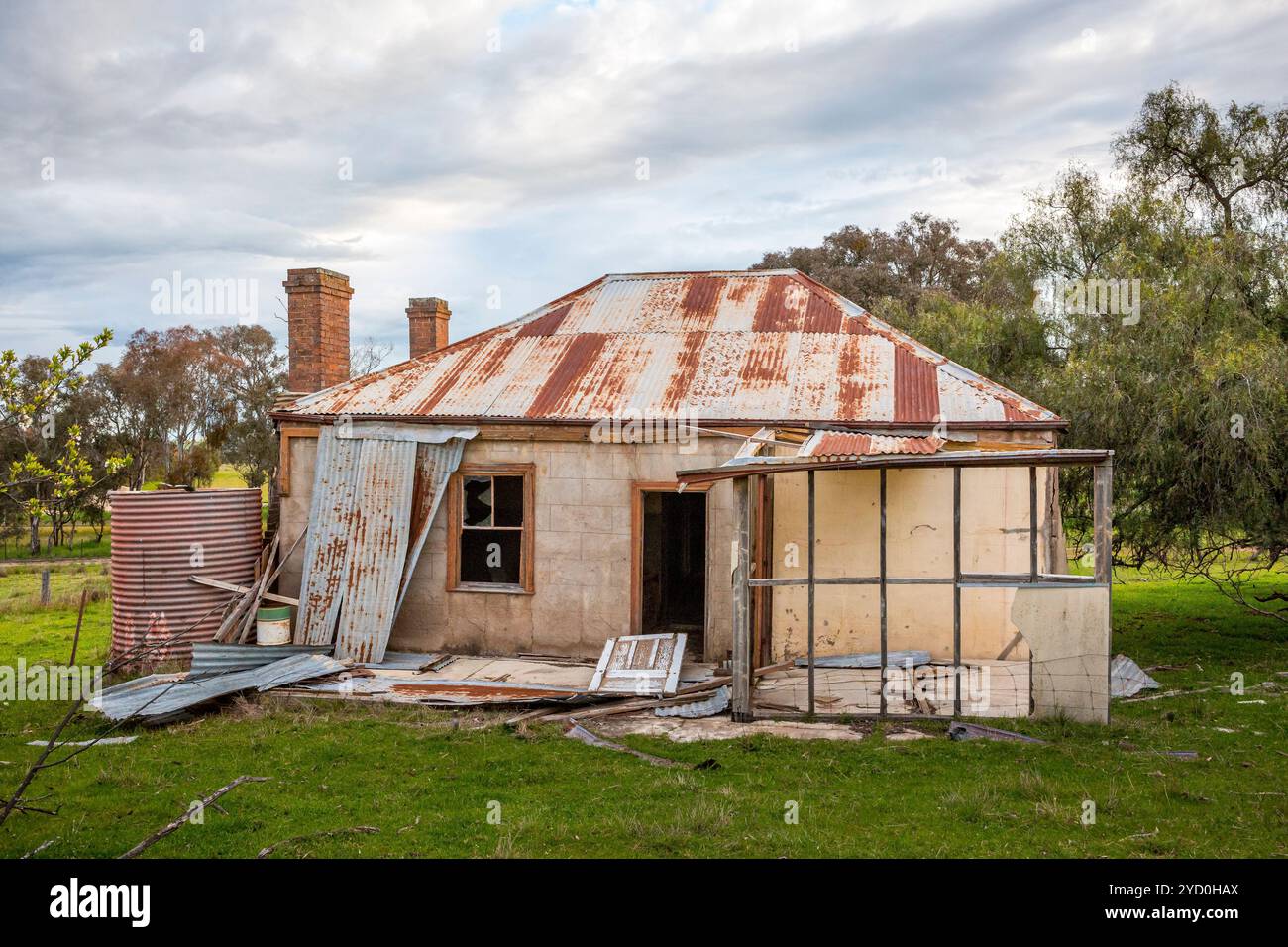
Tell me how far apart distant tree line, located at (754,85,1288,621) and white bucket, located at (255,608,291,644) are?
10848 millimetres

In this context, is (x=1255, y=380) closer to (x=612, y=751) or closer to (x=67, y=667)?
(x=612, y=751)

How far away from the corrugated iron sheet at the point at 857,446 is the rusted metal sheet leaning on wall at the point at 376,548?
5478 mm

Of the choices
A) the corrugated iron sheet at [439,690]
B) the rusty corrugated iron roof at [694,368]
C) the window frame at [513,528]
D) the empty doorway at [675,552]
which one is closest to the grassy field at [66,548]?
the empty doorway at [675,552]

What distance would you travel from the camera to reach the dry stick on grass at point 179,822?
20.7ft

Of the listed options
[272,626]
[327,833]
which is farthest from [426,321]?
[327,833]

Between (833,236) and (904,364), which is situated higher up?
(833,236)

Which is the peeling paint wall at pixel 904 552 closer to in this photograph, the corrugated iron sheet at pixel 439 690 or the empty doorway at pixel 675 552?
the corrugated iron sheet at pixel 439 690

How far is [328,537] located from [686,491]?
4749 mm

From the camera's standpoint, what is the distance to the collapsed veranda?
1236cm

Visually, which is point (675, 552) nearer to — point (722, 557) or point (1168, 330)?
point (722, 557)

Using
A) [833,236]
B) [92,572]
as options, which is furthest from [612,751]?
[833,236]
